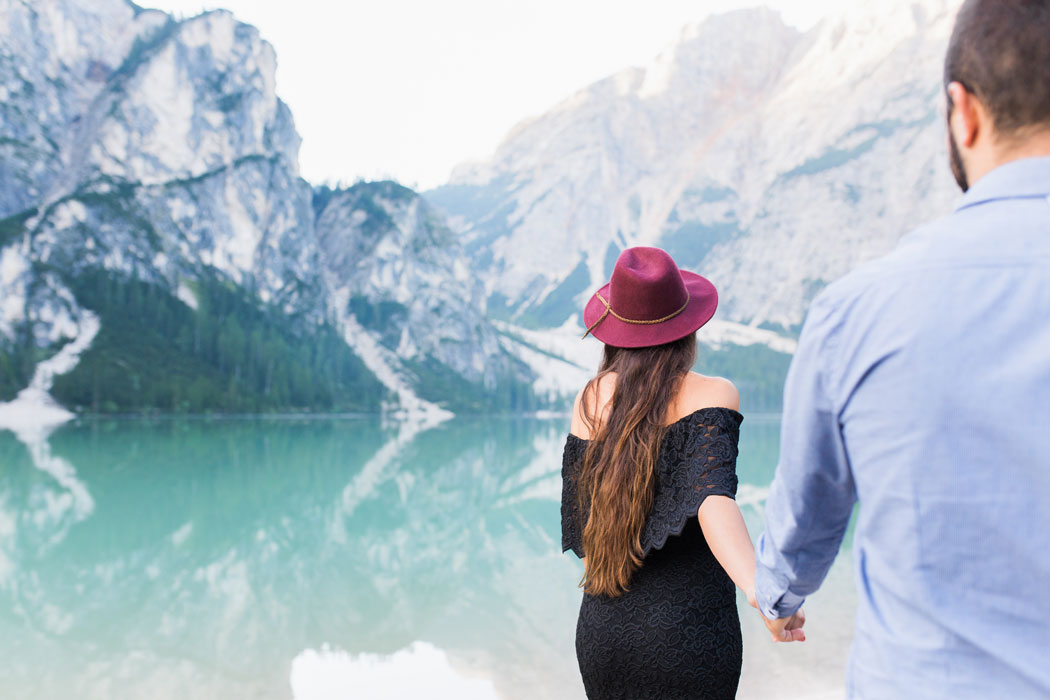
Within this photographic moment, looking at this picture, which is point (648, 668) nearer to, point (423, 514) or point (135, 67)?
point (423, 514)

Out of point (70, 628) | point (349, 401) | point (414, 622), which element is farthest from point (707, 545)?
point (349, 401)

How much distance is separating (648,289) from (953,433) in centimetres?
142

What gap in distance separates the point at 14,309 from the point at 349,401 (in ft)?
135

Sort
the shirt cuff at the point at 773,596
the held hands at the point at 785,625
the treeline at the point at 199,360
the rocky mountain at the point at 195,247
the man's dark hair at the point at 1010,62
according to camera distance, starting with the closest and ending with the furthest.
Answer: the man's dark hair at the point at 1010,62 → the shirt cuff at the point at 773,596 → the held hands at the point at 785,625 → the treeline at the point at 199,360 → the rocky mountain at the point at 195,247

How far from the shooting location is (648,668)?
2320 mm

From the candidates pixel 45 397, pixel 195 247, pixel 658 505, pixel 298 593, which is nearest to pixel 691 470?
pixel 658 505

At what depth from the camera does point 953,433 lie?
3.64ft

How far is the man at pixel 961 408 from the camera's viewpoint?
1092mm

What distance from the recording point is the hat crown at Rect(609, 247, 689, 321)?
248 centimetres

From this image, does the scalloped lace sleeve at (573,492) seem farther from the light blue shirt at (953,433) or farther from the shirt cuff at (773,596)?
the light blue shirt at (953,433)

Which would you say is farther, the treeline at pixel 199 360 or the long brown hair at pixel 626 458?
the treeline at pixel 199 360

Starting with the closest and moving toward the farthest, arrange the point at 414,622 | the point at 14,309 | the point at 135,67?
1. the point at 414,622
2. the point at 14,309
3. the point at 135,67

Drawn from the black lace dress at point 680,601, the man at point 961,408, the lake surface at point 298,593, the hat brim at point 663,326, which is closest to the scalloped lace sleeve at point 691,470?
the black lace dress at point 680,601

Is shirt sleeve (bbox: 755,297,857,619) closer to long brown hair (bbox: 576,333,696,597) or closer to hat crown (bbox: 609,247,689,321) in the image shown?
long brown hair (bbox: 576,333,696,597)
